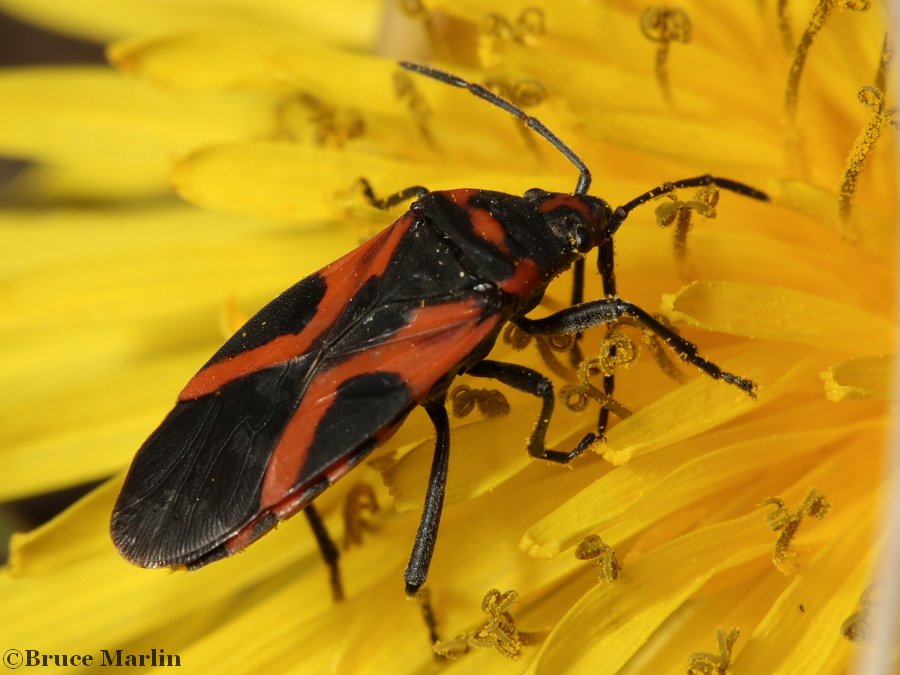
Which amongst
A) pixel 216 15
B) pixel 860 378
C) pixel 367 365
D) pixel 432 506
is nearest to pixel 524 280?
pixel 367 365

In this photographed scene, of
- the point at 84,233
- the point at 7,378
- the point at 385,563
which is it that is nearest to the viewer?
the point at 385,563

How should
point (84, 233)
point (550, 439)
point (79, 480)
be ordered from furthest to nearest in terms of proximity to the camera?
point (84, 233) < point (79, 480) < point (550, 439)

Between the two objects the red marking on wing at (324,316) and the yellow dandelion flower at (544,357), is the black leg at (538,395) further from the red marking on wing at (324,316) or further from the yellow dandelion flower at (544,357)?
the red marking on wing at (324,316)

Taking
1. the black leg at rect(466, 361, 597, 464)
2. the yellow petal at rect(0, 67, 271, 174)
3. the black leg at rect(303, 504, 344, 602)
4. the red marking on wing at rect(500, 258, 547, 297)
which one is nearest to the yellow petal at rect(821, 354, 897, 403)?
the black leg at rect(466, 361, 597, 464)

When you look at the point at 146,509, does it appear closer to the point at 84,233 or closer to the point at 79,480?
the point at 79,480

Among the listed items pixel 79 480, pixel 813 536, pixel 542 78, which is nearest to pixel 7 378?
pixel 79 480

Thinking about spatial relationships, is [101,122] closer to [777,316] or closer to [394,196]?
[394,196]

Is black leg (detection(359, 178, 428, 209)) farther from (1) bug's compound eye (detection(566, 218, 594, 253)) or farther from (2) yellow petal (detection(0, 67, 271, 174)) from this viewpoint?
(2) yellow petal (detection(0, 67, 271, 174))
